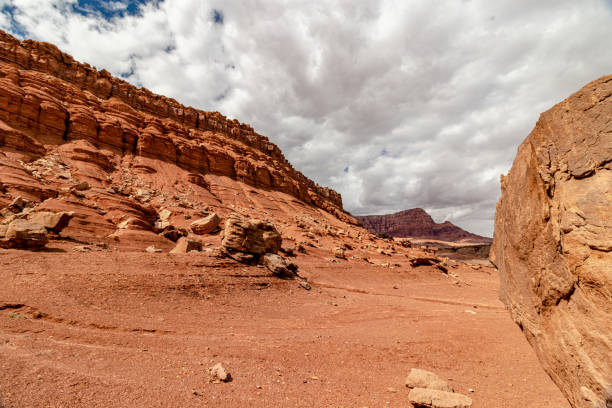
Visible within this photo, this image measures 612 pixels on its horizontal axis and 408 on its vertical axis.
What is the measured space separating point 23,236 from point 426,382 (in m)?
14.9

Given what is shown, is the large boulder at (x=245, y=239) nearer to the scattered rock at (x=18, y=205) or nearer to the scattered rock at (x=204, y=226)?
the scattered rock at (x=204, y=226)

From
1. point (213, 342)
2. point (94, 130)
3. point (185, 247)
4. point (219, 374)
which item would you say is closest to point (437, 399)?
point (219, 374)

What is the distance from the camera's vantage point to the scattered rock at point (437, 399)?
3.79m

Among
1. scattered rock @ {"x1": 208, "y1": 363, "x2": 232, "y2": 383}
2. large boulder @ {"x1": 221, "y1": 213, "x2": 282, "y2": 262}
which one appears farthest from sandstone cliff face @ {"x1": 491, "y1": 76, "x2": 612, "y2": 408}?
large boulder @ {"x1": 221, "y1": 213, "x2": 282, "y2": 262}

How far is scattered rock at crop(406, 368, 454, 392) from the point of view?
14.5 ft

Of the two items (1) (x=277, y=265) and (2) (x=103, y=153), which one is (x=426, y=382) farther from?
(2) (x=103, y=153)

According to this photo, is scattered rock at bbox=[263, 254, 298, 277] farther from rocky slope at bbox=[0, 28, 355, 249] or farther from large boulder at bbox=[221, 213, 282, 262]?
rocky slope at bbox=[0, 28, 355, 249]

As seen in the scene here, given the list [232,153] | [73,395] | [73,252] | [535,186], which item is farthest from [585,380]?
[232,153]

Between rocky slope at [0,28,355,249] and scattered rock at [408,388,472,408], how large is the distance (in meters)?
17.6

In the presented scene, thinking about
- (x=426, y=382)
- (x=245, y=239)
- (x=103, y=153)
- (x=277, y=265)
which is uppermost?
(x=103, y=153)

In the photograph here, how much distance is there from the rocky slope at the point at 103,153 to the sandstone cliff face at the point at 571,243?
19232 mm

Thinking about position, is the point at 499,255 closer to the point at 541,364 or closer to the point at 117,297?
Answer: the point at 541,364

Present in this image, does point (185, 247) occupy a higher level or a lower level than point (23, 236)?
lower

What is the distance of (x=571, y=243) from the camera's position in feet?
12.9
